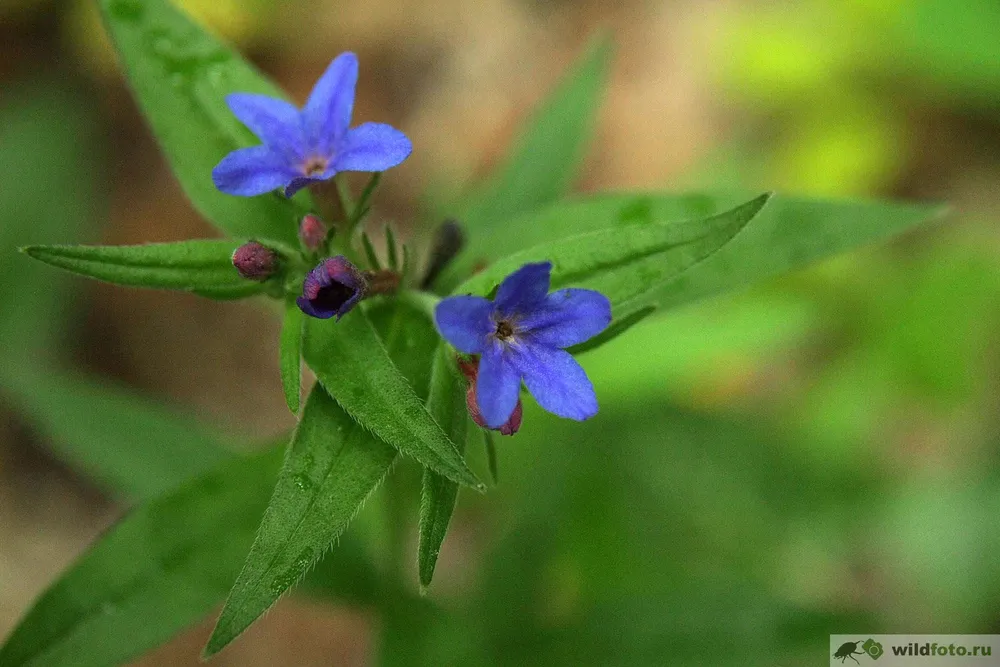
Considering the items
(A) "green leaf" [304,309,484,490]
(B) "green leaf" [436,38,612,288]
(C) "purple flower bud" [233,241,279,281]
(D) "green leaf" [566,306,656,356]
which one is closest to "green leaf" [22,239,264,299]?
(C) "purple flower bud" [233,241,279,281]

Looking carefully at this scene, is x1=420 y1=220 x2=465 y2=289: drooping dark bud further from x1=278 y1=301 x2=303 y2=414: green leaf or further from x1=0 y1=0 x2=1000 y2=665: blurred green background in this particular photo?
x1=0 y1=0 x2=1000 y2=665: blurred green background

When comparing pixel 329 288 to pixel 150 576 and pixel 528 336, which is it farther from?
pixel 150 576

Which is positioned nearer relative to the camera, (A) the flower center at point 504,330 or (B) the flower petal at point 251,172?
(A) the flower center at point 504,330

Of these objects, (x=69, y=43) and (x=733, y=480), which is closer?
(x=733, y=480)

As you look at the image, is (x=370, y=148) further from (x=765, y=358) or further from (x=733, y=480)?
(x=765, y=358)

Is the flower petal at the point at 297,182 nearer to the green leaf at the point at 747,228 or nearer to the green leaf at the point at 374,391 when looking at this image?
the green leaf at the point at 374,391

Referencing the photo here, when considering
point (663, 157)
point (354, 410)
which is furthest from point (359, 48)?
point (354, 410)

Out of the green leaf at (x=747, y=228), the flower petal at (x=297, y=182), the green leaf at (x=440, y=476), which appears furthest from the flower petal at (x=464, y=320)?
the green leaf at (x=747, y=228)
